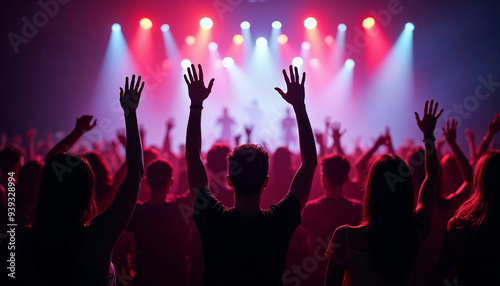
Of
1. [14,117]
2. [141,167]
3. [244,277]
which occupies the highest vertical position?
[14,117]

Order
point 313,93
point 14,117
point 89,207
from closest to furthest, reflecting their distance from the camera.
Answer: point 89,207
point 14,117
point 313,93

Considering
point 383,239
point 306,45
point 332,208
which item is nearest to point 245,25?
point 306,45

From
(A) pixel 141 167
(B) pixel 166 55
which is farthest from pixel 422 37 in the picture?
(A) pixel 141 167

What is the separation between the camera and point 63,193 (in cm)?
150

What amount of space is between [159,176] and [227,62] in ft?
36.1

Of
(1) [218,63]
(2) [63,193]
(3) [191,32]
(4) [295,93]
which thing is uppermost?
(3) [191,32]

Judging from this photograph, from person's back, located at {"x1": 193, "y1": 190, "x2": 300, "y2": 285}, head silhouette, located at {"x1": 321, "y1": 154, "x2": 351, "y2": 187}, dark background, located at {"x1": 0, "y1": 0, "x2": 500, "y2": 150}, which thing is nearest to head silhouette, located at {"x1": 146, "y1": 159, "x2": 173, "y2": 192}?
person's back, located at {"x1": 193, "y1": 190, "x2": 300, "y2": 285}

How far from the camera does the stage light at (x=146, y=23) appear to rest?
9.80 metres

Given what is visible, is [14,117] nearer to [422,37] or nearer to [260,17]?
[260,17]

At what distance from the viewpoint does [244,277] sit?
1.43 metres

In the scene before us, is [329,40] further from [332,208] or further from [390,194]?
[390,194]

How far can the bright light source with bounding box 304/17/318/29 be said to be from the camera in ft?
32.6

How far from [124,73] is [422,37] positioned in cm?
1018

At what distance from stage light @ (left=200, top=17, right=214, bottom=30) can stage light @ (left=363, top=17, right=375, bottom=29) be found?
496 cm
